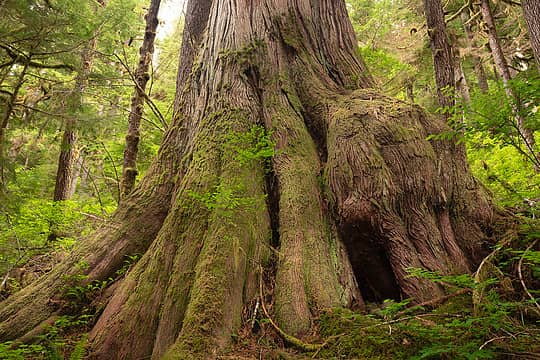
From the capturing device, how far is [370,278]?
11.1ft

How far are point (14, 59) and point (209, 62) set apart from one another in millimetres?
3976

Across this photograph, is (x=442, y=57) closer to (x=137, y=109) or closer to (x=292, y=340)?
(x=137, y=109)

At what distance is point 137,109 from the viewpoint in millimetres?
6934

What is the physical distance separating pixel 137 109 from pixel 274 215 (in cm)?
458

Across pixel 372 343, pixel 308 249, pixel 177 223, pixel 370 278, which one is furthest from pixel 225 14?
pixel 372 343

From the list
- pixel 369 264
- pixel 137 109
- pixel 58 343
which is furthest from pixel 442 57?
pixel 58 343

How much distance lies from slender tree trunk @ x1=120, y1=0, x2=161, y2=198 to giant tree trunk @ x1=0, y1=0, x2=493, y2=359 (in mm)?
2364

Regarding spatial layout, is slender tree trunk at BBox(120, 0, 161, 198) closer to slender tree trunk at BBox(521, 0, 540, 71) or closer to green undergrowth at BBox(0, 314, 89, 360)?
green undergrowth at BBox(0, 314, 89, 360)

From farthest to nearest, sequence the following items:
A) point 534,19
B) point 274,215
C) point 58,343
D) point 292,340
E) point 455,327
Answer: point 534,19
point 274,215
point 58,343
point 292,340
point 455,327

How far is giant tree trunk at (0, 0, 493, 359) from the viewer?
114 inches

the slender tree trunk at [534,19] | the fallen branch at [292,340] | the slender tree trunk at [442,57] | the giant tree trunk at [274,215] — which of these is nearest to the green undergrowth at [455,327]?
the fallen branch at [292,340]

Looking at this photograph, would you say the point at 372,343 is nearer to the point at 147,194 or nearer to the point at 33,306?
the point at 147,194

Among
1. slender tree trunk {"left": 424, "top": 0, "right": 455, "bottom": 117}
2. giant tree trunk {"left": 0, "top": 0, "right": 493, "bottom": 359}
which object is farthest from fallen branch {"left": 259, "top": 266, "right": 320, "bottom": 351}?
slender tree trunk {"left": 424, "top": 0, "right": 455, "bottom": 117}

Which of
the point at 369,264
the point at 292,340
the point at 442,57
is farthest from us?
the point at 442,57
